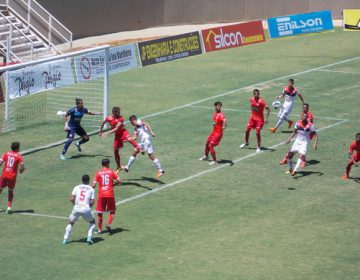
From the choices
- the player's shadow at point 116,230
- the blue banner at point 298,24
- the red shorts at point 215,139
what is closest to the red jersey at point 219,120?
the red shorts at point 215,139

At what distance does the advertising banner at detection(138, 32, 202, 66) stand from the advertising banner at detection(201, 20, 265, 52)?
0.81 meters

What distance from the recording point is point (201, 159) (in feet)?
101

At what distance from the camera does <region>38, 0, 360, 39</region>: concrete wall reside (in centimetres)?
5731

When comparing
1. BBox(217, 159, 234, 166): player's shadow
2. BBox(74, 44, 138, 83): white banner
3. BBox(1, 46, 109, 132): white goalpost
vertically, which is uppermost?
BBox(74, 44, 138, 83): white banner

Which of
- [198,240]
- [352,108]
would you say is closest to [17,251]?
[198,240]

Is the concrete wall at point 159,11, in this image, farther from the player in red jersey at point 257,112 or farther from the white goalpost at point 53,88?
the player in red jersey at point 257,112

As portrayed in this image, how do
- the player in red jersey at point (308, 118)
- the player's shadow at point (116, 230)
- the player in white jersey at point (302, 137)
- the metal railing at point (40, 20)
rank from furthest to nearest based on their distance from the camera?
the metal railing at point (40, 20) < the player in red jersey at point (308, 118) < the player in white jersey at point (302, 137) < the player's shadow at point (116, 230)

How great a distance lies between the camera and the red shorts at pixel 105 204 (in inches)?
909

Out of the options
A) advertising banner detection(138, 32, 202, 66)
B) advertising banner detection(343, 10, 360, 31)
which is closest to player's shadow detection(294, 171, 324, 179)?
advertising banner detection(138, 32, 202, 66)

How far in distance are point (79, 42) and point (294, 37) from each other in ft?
44.5

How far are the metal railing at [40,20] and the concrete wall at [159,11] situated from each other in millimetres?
1877

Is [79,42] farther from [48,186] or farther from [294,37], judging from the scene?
[48,186]

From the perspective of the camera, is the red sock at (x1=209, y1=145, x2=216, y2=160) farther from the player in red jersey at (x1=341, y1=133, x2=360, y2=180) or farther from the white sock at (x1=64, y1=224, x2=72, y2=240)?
the white sock at (x1=64, y1=224, x2=72, y2=240)

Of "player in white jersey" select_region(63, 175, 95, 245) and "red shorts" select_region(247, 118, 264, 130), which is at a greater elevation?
"red shorts" select_region(247, 118, 264, 130)
